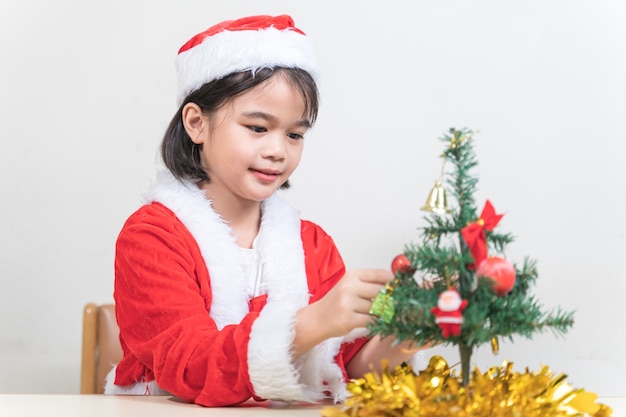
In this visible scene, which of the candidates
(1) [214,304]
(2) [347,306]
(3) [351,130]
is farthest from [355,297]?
(3) [351,130]

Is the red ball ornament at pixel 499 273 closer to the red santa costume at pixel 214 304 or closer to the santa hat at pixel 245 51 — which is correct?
the red santa costume at pixel 214 304

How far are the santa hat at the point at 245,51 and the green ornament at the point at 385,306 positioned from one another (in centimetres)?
53

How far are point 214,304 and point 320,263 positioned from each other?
213 millimetres

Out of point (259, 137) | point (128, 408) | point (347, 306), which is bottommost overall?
point (128, 408)

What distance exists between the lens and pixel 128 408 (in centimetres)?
89

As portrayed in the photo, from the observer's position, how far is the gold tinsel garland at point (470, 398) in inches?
26.7

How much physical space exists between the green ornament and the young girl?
20 cm

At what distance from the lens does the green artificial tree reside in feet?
2.21

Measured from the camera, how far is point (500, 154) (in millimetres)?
1895

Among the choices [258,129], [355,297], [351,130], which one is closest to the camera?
[355,297]

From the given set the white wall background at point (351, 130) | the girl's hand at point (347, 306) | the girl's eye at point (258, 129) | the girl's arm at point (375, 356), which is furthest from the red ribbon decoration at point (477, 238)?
the white wall background at point (351, 130)

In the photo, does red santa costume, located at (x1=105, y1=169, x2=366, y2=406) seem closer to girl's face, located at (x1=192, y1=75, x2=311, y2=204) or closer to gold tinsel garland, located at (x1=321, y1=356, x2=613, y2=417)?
girl's face, located at (x1=192, y1=75, x2=311, y2=204)

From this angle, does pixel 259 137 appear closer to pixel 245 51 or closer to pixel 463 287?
pixel 245 51

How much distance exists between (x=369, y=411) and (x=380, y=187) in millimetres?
1198
